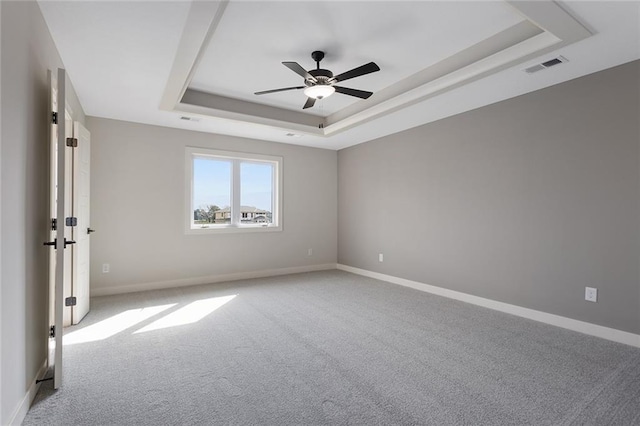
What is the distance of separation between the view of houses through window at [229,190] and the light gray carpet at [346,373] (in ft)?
6.81

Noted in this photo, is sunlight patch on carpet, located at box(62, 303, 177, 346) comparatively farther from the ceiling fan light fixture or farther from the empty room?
the ceiling fan light fixture

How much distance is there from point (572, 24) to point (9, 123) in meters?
3.48

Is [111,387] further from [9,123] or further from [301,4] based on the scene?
[301,4]

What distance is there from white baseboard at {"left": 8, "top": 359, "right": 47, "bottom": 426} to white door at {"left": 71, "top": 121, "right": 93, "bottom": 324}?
3.63ft

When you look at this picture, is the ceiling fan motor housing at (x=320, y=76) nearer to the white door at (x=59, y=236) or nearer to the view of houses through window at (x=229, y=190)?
the white door at (x=59, y=236)

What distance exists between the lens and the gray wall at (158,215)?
445 centimetres

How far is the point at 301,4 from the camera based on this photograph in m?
2.40

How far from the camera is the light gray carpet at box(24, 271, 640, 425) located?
1.86 meters

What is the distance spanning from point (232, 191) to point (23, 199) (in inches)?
144

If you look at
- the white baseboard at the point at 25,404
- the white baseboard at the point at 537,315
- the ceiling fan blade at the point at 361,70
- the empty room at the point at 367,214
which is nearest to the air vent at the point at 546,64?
the empty room at the point at 367,214

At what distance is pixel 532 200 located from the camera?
3549mm

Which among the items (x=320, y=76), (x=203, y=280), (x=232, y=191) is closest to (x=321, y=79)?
(x=320, y=76)

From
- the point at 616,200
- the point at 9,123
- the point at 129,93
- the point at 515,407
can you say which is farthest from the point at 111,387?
the point at 616,200

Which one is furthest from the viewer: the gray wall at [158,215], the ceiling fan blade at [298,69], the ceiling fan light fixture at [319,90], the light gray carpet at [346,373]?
the gray wall at [158,215]
